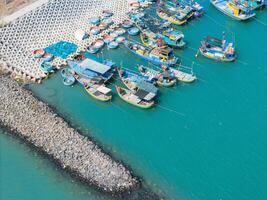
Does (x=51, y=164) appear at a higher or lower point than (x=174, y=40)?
lower

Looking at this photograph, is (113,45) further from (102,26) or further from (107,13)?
(107,13)

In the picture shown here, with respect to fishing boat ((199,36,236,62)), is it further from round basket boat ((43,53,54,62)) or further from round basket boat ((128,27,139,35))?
round basket boat ((43,53,54,62))

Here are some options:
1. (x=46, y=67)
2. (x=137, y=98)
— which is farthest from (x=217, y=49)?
(x=46, y=67)

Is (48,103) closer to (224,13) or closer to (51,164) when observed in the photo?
(51,164)

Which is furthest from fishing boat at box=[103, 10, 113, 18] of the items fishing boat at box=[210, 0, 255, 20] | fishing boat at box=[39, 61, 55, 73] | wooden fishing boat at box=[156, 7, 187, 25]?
fishing boat at box=[210, 0, 255, 20]

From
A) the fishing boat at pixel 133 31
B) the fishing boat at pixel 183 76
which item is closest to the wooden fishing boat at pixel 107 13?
the fishing boat at pixel 133 31

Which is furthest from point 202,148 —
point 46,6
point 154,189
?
point 46,6
